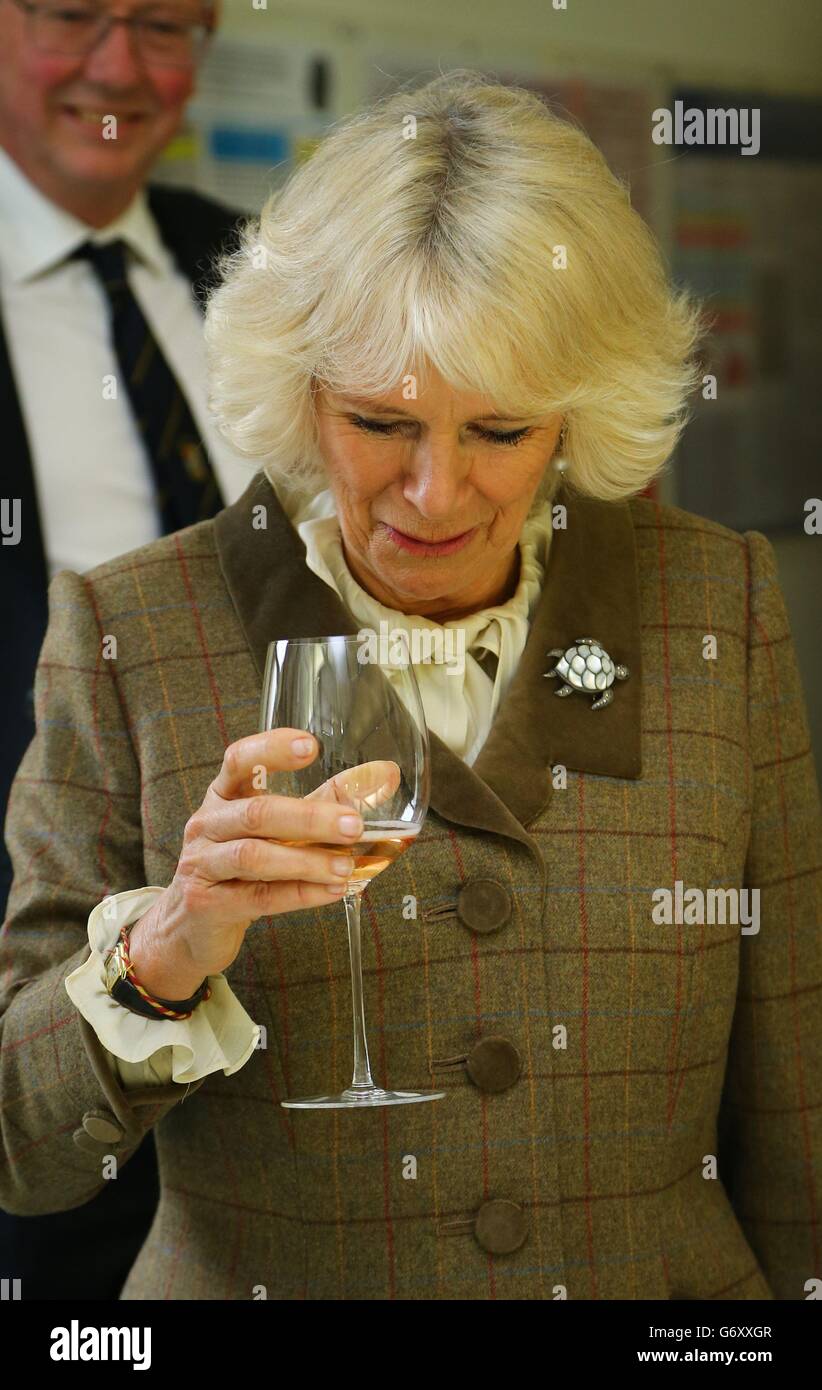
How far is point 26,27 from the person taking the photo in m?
2.05

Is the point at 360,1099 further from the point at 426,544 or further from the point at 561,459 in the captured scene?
the point at 561,459

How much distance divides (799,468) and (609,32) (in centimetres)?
96

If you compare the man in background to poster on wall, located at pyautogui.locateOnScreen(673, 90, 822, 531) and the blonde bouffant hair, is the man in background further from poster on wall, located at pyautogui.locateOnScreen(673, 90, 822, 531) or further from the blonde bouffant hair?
poster on wall, located at pyautogui.locateOnScreen(673, 90, 822, 531)

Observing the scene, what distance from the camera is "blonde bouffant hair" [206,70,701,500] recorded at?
1.27 m

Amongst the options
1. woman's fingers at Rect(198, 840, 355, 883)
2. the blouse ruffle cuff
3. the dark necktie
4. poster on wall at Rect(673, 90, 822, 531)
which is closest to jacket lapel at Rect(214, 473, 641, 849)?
the blouse ruffle cuff

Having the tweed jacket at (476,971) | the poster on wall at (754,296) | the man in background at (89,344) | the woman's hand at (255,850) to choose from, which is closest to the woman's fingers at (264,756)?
the woman's hand at (255,850)

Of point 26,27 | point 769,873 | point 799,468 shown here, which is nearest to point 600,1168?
point 769,873

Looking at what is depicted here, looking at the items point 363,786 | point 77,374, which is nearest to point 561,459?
point 363,786

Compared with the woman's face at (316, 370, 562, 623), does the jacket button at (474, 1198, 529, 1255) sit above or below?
below

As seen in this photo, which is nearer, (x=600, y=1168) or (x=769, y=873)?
(x=600, y=1168)

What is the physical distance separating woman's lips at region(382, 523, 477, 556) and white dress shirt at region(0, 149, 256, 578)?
79cm

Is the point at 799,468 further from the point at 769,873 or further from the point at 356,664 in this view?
the point at 356,664

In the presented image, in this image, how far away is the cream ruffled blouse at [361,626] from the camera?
1.17 metres

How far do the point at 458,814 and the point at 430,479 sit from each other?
28 cm
